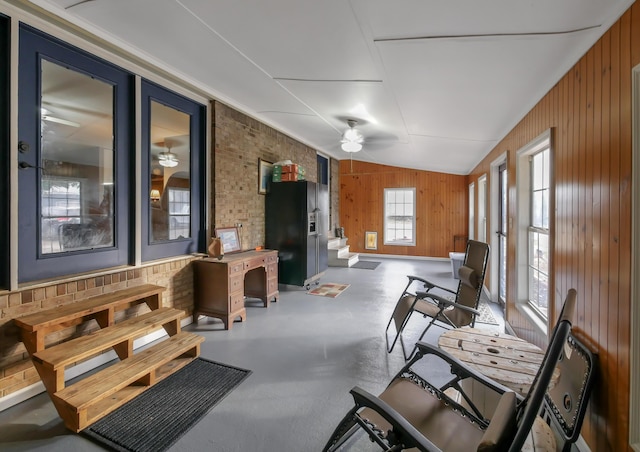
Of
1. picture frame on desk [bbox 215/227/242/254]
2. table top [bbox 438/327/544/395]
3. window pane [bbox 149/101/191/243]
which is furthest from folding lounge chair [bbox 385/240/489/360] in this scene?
window pane [bbox 149/101/191/243]

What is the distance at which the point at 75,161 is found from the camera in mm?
2434

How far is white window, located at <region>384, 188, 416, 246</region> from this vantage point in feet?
27.2

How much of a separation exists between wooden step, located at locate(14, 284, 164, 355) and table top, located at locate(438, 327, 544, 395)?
251cm

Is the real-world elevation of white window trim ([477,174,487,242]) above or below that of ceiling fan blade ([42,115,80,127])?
below

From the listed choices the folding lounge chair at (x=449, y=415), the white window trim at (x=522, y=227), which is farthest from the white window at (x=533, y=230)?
the folding lounge chair at (x=449, y=415)

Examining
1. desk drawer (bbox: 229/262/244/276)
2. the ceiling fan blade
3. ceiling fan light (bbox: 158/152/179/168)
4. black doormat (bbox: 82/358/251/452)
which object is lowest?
black doormat (bbox: 82/358/251/452)

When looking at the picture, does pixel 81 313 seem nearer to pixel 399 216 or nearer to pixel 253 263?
pixel 253 263

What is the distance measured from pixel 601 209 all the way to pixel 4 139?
3.75 meters

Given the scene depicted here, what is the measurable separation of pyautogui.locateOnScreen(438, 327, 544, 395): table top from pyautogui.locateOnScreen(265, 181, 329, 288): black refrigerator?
316cm

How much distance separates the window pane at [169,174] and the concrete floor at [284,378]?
123cm

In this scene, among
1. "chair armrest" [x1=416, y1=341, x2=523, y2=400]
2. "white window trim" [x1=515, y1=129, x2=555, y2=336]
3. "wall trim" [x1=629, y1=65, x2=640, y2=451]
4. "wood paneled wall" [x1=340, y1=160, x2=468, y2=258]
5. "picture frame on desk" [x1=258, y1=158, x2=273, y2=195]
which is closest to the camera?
"wall trim" [x1=629, y1=65, x2=640, y2=451]

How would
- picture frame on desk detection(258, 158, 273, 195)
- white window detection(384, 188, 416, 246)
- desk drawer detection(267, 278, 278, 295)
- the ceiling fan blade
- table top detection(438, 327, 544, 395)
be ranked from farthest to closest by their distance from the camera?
white window detection(384, 188, 416, 246) < picture frame on desk detection(258, 158, 273, 195) < desk drawer detection(267, 278, 278, 295) < the ceiling fan blade < table top detection(438, 327, 544, 395)

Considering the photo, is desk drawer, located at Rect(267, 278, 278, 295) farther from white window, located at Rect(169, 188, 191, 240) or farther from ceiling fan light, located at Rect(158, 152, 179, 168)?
ceiling fan light, located at Rect(158, 152, 179, 168)

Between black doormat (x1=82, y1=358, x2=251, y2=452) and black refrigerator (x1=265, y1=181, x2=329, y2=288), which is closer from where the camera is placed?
black doormat (x1=82, y1=358, x2=251, y2=452)
